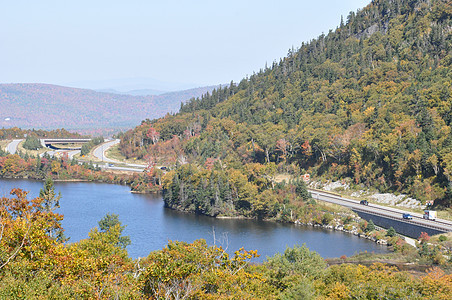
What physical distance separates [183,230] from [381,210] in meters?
24.6

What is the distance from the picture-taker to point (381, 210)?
6178 centimetres

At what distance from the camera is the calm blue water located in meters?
53.1

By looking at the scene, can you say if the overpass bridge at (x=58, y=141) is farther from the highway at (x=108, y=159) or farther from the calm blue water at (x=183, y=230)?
the calm blue water at (x=183, y=230)

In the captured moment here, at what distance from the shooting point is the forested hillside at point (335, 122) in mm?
68500

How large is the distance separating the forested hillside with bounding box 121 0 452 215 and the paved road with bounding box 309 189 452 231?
383cm

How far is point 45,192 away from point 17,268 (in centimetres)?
2889

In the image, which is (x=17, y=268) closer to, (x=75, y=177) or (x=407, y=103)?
(x=407, y=103)

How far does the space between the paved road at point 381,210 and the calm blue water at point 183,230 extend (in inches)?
191

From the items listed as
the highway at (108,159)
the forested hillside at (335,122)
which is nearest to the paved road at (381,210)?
the forested hillside at (335,122)

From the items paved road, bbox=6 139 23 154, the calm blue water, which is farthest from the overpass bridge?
the calm blue water

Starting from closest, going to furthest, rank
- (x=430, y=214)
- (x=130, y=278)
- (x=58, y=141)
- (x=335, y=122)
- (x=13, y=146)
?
(x=130, y=278) < (x=430, y=214) < (x=335, y=122) < (x=13, y=146) < (x=58, y=141)

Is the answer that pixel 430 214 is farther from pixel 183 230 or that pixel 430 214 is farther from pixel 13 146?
pixel 13 146

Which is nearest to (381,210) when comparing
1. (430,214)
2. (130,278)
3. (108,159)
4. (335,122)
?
(430,214)

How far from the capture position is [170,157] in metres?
112
